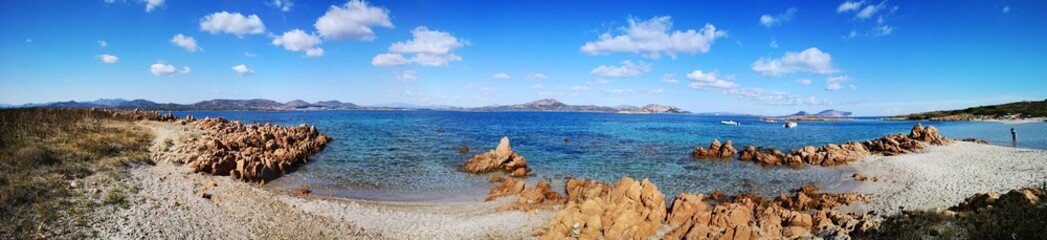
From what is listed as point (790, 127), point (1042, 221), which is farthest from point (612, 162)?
point (790, 127)

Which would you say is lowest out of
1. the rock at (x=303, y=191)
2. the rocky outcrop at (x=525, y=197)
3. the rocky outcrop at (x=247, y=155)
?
the rock at (x=303, y=191)

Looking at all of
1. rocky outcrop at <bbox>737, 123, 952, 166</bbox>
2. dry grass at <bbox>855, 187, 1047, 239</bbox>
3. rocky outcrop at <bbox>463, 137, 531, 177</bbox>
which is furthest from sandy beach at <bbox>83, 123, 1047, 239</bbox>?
A: rocky outcrop at <bbox>463, 137, 531, 177</bbox>

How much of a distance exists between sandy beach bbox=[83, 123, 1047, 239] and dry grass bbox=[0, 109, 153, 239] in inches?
29.8

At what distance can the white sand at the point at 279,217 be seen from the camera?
47.9 feet

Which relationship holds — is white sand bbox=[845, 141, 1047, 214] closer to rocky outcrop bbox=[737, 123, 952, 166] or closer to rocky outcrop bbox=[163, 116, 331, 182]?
rocky outcrop bbox=[737, 123, 952, 166]

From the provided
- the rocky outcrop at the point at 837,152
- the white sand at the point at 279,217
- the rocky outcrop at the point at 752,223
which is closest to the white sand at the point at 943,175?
the rocky outcrop at the point at 837,152

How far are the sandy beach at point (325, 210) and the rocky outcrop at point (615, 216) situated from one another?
1.25 metres

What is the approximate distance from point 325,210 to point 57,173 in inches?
409

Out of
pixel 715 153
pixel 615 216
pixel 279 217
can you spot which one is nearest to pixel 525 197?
pixel 615 216

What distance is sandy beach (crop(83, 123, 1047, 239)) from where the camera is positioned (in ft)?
48.9

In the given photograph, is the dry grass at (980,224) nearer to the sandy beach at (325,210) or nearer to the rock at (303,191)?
the sandy beach at (325,210)

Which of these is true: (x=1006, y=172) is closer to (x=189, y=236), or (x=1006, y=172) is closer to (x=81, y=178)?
(x=189, y=236)

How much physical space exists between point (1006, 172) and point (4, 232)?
42009 mm

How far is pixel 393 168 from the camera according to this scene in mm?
30547
